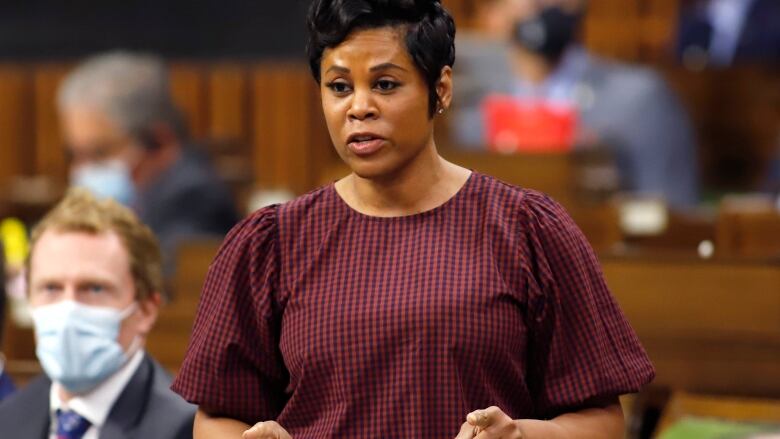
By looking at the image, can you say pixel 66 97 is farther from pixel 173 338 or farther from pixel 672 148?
pixel 672 148

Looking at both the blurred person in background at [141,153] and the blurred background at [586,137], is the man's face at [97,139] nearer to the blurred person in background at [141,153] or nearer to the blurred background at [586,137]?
the blurred person in background at [141,153]

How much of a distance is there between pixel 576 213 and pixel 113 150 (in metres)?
1.69

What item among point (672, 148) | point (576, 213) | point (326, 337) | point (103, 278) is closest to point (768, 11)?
point (672, 148)

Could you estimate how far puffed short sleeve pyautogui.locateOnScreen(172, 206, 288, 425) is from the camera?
5.42 feet

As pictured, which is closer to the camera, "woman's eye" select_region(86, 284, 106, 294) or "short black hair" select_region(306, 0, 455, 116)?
"short black hair" select_region(306, 0, 455, 116)

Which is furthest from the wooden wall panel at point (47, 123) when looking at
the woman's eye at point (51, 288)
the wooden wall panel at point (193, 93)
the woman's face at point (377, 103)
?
the woman's face at point (377, 103)

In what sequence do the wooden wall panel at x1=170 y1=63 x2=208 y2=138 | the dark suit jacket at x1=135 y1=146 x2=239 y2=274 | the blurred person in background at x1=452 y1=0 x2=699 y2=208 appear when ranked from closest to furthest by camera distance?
the dark suit jacket at x1=135 y1=146 x2=239 y2=274
the blurred person in background at x1=452 y1=0 x2=699 y2=208
the wooden wall panel at x1=170 y1=63 x2=208 y2=138

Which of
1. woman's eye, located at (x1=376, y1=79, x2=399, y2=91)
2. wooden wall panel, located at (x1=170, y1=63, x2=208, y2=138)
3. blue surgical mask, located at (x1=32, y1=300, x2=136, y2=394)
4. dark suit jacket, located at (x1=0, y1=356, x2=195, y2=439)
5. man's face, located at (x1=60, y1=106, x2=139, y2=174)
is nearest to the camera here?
woman's eye, located at (x1=376, y1=79, x2=399, y2=91)

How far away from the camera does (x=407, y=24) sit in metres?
1.59

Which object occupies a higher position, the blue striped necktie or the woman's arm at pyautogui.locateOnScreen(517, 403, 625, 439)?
the woman's arm at pyautogui.locateOnScreen(517, 403, 625, 439)

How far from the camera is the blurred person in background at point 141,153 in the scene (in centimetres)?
486

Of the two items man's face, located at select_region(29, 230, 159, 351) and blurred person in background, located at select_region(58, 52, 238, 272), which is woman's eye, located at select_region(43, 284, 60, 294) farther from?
blurred person in background, located at select_region(58, 52, 238, 272)

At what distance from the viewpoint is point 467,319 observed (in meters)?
1.56

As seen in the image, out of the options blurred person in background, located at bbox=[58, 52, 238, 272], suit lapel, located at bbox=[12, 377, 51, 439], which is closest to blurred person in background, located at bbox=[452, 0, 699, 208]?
blurred person in background, located at bbox=[58, 52, 238, 272]
